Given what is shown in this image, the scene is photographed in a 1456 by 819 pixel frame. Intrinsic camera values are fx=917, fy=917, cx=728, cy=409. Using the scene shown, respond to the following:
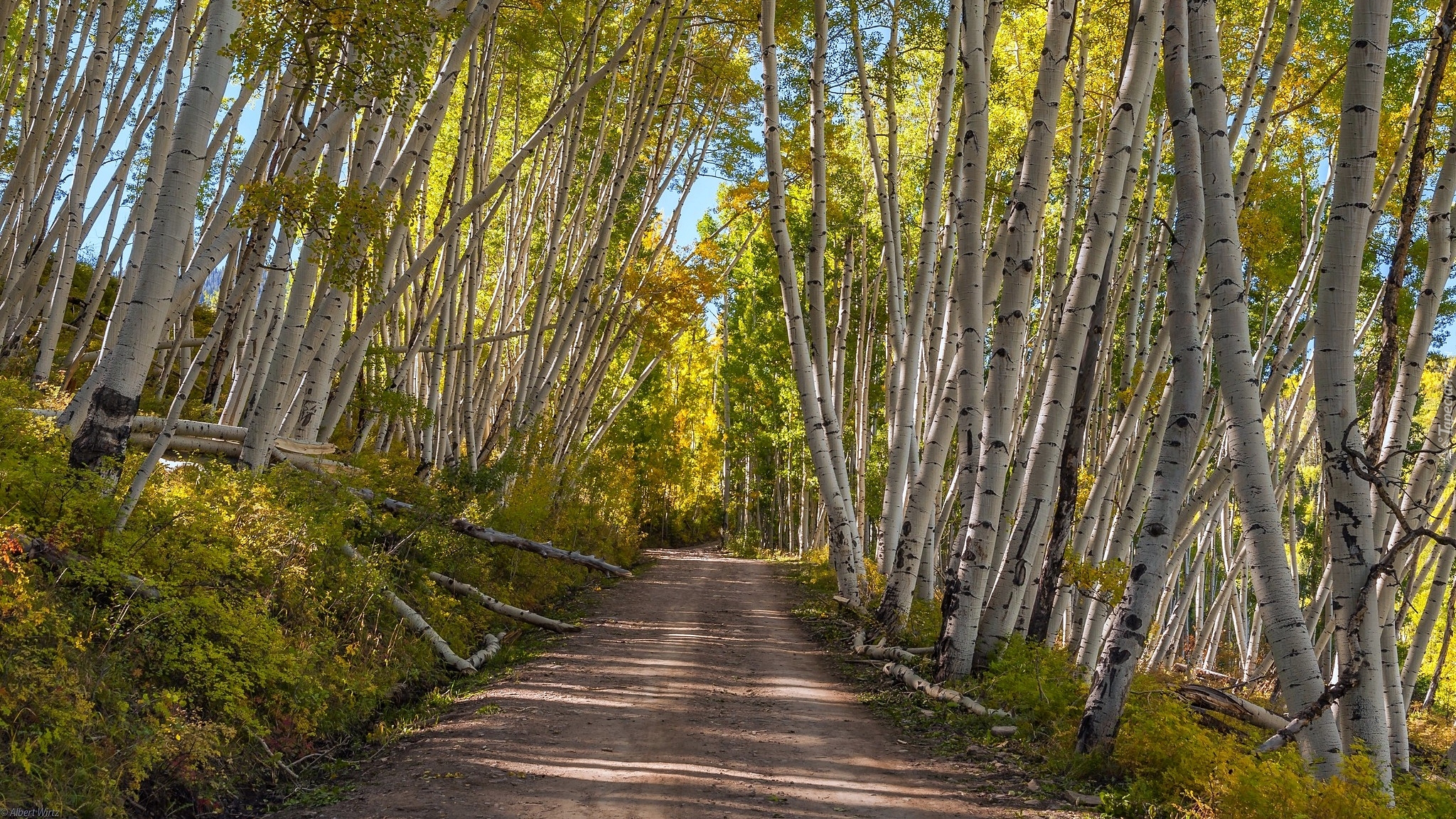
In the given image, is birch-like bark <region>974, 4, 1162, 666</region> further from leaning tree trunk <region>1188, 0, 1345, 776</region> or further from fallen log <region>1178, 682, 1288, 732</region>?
leaning tree trunk <region>1188, 0, 1345, 776</region>

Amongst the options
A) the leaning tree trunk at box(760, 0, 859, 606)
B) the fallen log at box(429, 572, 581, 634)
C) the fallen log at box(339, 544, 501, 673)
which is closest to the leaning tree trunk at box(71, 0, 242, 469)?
the fallen log at box(339, 544, 501, 673)

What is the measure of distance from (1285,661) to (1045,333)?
995 cm

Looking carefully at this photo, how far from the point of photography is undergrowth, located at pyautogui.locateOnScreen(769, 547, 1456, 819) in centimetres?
428

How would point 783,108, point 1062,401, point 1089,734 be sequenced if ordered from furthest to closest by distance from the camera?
point 783,108 < point 1062,401 < point 1089,734

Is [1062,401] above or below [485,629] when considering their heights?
above

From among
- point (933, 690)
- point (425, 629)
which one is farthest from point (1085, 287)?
point (425, 629)

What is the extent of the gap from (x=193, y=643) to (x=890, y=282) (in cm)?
903

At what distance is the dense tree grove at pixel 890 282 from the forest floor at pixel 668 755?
3.58 feet

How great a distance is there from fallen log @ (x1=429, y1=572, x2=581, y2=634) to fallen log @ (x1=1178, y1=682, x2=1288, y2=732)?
6106mm

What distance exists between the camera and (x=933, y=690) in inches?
294

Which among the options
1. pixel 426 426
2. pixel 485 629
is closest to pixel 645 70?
pixel 426 426

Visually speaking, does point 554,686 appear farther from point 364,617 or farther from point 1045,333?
point 1045,333

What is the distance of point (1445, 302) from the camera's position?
44.3ft

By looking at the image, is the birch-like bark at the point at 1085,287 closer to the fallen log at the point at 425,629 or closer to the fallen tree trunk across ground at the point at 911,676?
the fallen tree trunk across ground at the point at 911,676
